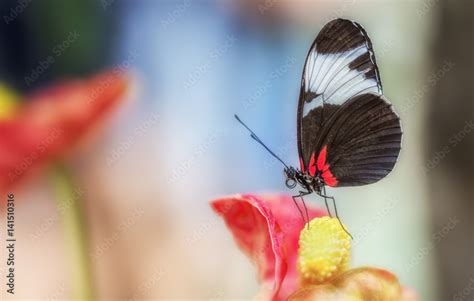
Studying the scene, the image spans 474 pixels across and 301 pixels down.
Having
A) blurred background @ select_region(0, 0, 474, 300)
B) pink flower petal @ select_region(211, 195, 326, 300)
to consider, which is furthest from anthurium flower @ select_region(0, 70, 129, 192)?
pink flower petal @ select_region(211, 195, 326, 300)

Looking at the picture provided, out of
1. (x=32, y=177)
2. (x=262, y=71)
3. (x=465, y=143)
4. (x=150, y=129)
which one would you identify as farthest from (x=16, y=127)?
(x=465, y=143)

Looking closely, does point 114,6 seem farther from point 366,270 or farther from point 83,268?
point 366,270

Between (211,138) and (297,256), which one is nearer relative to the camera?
(297,256)

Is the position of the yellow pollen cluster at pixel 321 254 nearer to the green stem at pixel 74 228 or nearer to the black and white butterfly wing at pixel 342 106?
the black and white butterfly wing at pixel 342 106

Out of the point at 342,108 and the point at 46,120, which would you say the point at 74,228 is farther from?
the point at 342,108

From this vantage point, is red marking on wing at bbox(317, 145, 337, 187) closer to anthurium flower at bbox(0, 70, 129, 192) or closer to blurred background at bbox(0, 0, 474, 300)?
blurred background at bbox(0, 0, 474, 300)

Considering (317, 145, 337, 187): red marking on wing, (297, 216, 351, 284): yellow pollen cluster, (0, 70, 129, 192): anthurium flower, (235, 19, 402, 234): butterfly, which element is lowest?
(297, 216, 351, 284): yellow pollen cluster

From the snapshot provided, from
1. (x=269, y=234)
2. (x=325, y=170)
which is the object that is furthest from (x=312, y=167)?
(x=269, y=234)
